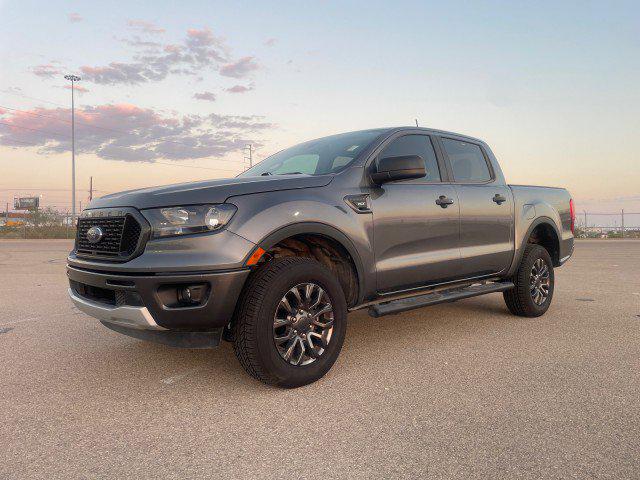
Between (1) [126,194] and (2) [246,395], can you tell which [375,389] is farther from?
(1) [126,194]

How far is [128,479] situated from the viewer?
2197 millimetres

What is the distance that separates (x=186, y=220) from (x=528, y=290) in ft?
12.7

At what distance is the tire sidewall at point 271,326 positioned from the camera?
10.2 feet

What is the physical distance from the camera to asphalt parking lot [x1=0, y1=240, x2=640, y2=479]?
2324mm

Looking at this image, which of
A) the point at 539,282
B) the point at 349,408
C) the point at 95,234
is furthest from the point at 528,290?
A: the point at 95,234

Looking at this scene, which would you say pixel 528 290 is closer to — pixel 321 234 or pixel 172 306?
pixel 321 234

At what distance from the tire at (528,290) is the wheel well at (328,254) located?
2451 mm

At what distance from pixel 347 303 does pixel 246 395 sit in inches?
41.6

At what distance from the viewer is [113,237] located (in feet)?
10.9

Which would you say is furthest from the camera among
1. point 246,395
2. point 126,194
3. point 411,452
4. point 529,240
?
point 529,240

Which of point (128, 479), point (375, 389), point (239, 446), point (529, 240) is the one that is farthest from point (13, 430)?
point (529, 240)

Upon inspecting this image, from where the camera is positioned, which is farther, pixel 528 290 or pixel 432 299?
pixel 528 290

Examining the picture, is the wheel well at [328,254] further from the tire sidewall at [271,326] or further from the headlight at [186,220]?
the headlight at [186,220]

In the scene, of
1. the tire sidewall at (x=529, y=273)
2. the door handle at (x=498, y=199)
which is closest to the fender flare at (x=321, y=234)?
the door handle at (x=498, y=199)
